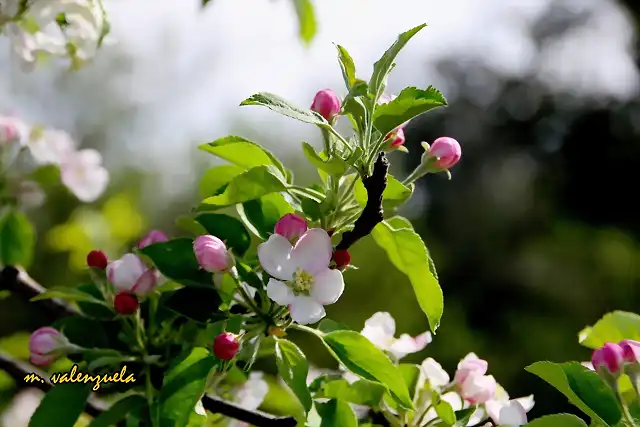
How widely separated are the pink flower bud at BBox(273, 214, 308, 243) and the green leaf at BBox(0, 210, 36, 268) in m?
0.45

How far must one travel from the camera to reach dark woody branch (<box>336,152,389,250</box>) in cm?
48

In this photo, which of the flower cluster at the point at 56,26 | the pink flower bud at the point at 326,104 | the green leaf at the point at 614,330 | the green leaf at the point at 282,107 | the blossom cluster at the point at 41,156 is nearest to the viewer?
the green leaf at the point at 282,107

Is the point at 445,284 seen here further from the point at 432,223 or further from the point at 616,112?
the point at 616,112

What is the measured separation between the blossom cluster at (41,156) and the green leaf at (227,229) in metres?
0.42

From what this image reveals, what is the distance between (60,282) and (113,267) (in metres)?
2.50

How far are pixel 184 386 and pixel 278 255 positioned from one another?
0.11 metres

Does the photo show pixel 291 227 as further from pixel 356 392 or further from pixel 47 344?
pixel 47 344

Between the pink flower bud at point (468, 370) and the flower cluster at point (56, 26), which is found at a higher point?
the flower cluster at point (56, 26)

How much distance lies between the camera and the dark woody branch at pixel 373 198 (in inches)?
18.8

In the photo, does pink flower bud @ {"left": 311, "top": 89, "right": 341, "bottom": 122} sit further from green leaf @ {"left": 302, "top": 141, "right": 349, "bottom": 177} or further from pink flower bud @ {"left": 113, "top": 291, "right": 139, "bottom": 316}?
pink flower bud @ {"left": 113, "top": 291, "right": 139, "bottom": 316}

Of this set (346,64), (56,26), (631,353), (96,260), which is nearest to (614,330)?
(631,353)

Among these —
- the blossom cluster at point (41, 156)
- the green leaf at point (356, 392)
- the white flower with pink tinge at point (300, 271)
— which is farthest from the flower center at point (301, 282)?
the blossom cluster at point (41, 156)

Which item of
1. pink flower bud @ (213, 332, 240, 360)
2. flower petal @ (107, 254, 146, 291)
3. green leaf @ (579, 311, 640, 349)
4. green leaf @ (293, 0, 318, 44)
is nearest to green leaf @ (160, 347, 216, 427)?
pink flower bud @ (213, 332, 240, 360)

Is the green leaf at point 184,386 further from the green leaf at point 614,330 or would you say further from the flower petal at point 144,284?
the green leaf at point 614,330
